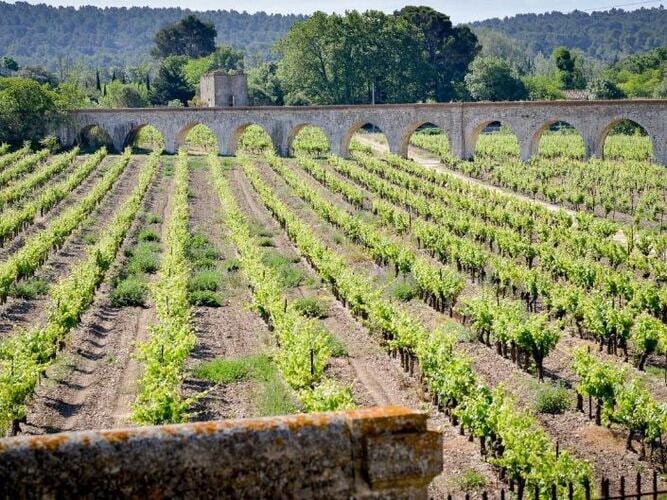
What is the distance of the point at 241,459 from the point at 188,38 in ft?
405

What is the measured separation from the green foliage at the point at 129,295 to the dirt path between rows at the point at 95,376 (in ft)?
0.67

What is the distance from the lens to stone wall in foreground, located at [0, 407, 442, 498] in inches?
152

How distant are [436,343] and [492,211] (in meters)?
16.5

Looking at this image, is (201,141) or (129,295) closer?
(129,295)

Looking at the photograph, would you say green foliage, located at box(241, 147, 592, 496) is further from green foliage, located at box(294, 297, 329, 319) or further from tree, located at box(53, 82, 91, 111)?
tree, located at box(53, 82, 91, 111)

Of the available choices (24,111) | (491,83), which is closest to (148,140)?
(24,111)

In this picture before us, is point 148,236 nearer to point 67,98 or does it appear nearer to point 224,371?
point 224,371

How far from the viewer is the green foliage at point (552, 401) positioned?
13.5 meters

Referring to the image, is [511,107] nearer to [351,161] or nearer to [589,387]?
[351,161]

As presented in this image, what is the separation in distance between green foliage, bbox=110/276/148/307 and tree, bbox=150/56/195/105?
6300 cm

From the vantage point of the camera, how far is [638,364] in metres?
15.6

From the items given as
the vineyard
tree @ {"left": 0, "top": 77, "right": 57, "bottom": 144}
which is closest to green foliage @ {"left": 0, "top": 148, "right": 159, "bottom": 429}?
the vineyard

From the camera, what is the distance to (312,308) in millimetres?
19688

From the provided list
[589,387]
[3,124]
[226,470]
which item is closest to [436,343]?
[589,387]
